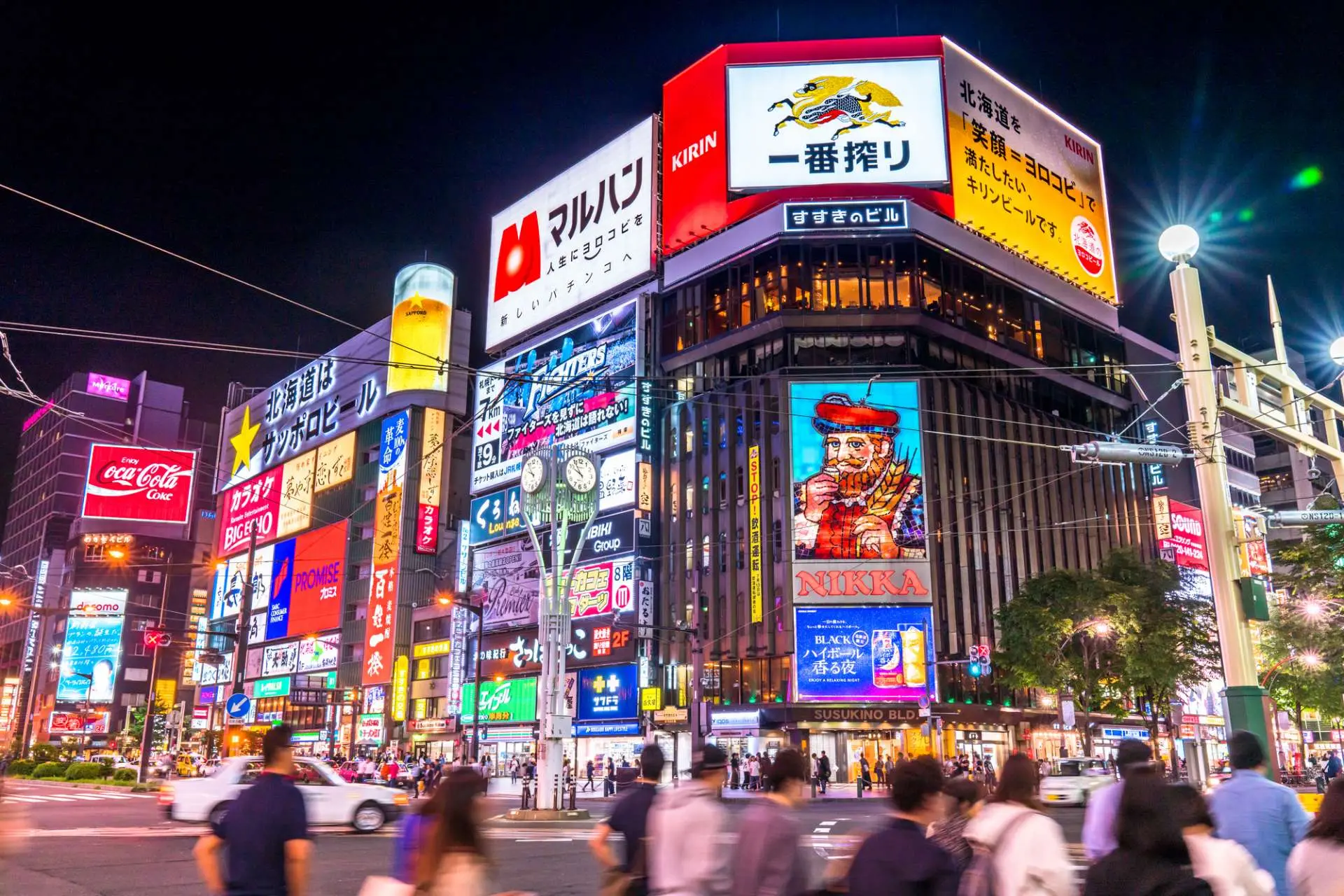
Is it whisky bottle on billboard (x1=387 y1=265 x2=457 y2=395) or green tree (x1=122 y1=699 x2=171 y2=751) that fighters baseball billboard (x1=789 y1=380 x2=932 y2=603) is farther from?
green tree (x1=122 y1=699 x2=171 y2=751)

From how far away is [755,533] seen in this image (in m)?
55.4

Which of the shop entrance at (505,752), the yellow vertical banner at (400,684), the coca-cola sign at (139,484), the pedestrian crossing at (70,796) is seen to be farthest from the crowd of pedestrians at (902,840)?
the coca-cola sign at (139,484)

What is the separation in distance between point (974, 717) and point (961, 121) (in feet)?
105

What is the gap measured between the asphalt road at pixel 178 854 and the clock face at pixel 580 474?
886 cm

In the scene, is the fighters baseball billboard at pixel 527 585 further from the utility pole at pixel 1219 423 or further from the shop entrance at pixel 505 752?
the utility pole at pixel 1219 423

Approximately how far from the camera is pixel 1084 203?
64.6 metres

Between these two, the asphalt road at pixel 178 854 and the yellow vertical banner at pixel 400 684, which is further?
the yellow vertical banner at pixel 400 684

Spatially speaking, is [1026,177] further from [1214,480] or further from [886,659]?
[1214,480]

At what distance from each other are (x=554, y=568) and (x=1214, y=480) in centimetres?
1695

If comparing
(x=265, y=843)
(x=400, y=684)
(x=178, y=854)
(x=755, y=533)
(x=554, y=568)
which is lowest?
(x=178, y=854)

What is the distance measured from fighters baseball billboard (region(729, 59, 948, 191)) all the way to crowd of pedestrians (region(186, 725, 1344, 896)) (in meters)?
52.6

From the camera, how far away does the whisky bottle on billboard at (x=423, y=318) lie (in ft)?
256

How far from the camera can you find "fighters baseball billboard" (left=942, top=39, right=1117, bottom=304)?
57.7 m

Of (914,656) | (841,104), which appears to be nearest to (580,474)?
(914,656)
